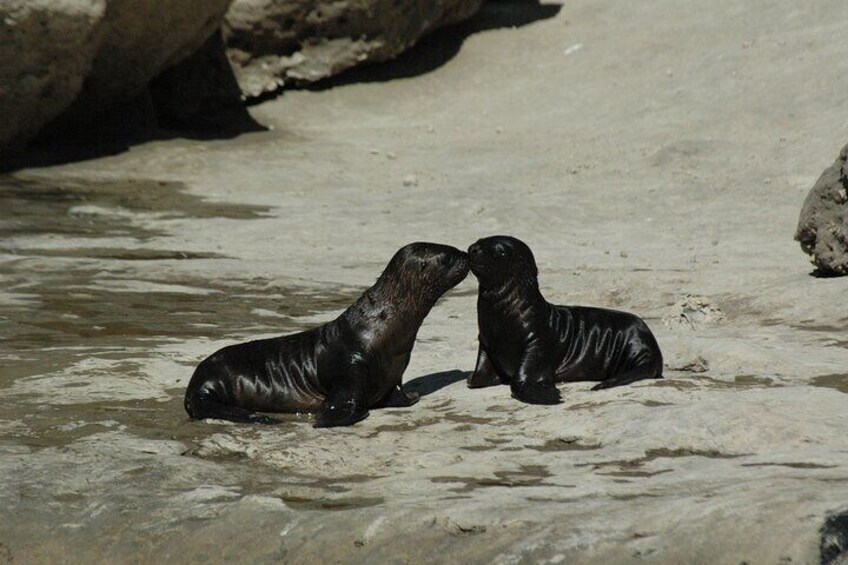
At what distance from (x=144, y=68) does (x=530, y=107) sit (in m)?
5.51

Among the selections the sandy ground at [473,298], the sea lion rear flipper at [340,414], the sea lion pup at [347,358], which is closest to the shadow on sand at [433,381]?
the sandy ground at [473,298]

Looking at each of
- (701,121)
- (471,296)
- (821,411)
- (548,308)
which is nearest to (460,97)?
(701,121)

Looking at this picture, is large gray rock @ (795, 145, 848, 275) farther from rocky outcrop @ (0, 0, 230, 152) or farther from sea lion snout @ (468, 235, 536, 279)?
rocky outcrop @ (0, 0, 230, 152)

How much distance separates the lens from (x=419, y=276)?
8250 millimetres

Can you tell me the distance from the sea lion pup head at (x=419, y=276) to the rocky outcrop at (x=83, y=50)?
424 inches

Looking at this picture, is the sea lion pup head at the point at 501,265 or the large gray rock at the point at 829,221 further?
the large gray rock at the point at 829,221

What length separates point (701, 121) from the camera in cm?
1962

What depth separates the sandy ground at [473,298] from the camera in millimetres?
5934

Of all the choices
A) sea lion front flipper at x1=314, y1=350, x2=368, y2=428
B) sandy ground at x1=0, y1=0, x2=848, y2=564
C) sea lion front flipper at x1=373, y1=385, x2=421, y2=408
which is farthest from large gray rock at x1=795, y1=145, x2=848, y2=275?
sea lion front flipper at x1=314, y1=350, x2=368, y2=428

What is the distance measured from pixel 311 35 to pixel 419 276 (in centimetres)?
1582

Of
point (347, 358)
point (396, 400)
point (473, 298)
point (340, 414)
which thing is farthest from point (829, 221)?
point (340, 414)

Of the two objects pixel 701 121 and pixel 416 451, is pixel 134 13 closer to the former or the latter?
pixel 701 121

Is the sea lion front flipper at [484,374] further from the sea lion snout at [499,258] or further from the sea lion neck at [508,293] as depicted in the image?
the sea lion snout at [499,258]

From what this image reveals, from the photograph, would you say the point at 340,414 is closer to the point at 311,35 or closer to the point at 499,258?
the point at 499,258
